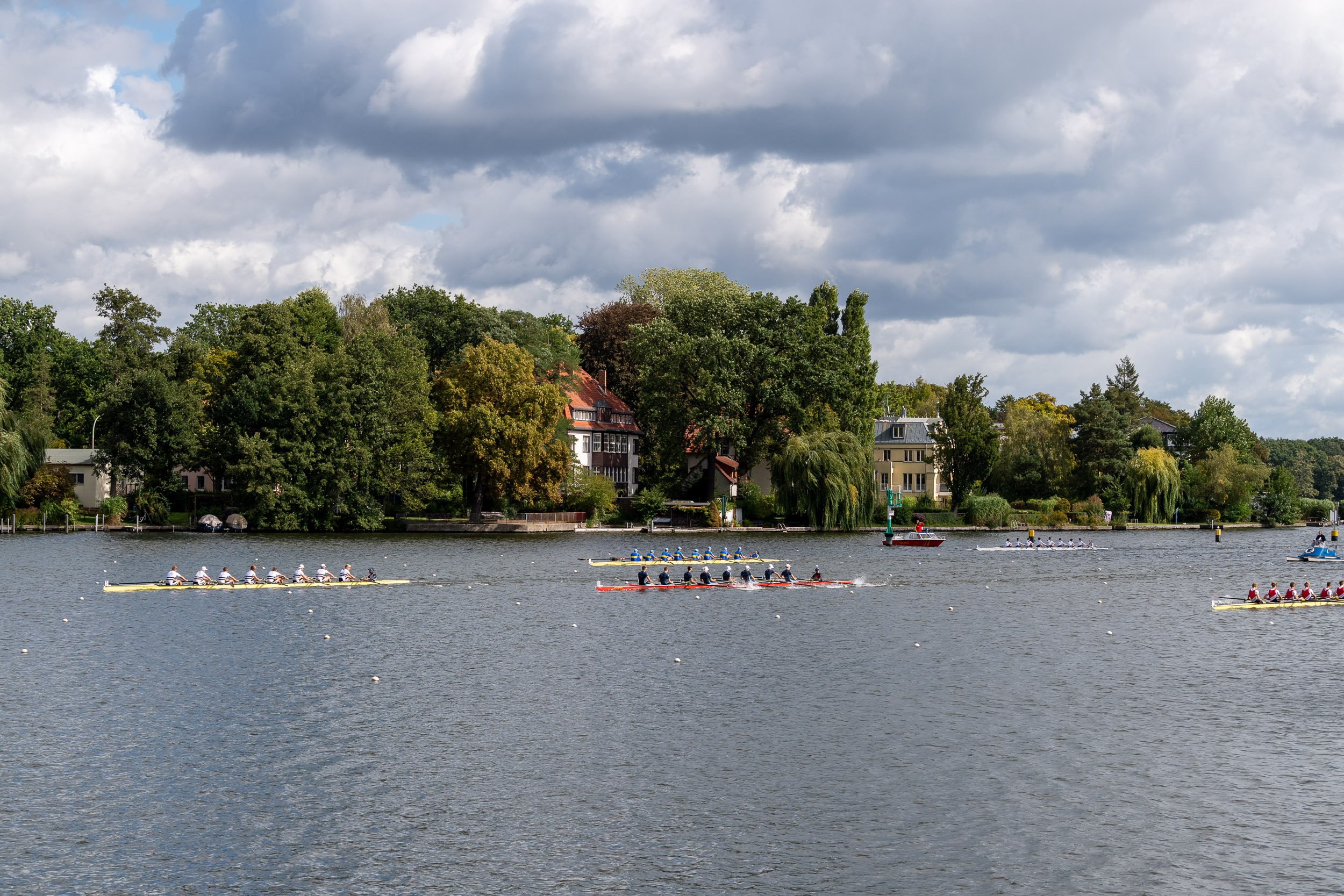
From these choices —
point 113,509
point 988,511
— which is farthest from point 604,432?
point 113,509

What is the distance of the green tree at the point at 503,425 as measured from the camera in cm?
9062

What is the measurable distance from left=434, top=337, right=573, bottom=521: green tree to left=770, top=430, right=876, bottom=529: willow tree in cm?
1852

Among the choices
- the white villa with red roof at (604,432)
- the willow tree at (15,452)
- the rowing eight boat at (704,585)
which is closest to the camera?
the rowing eight boat at (704,585)

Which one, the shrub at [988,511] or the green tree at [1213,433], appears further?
the green tree at [1213,433]

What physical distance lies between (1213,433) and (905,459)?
3604 centimetres

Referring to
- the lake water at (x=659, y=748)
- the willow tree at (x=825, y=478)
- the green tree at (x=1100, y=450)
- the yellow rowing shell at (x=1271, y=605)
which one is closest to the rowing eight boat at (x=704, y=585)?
the lake water at (x=659, y=748)

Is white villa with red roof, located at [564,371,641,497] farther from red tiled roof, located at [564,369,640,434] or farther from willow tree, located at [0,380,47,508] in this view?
willow tree, located at [0,380,47,508]

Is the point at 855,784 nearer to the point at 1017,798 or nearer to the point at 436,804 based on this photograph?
the point at 1017,798

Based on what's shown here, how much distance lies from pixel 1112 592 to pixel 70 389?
113068 millimetres

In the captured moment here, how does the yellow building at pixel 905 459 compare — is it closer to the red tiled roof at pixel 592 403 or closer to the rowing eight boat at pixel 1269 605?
the red tiled roof at pixel 592 403

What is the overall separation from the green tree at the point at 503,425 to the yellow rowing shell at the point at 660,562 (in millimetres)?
22900

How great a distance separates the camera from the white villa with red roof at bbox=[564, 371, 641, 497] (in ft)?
381

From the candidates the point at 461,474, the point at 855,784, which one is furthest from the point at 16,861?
the point at 461,474

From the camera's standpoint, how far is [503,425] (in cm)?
9069
